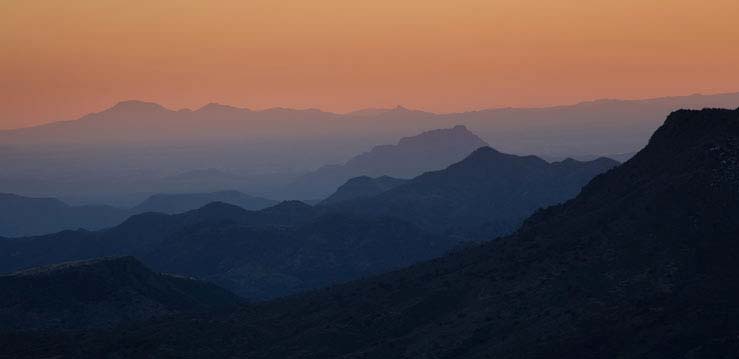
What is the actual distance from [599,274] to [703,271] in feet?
32.4

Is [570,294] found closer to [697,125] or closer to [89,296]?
[697,125]

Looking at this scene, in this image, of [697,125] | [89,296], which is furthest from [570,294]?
[89,296]

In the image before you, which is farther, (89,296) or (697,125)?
(89,296)

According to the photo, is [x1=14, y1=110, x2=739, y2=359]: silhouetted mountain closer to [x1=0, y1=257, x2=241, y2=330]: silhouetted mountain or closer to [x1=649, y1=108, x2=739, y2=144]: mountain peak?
[x1=649, y1=108, x2=739, y2=144]: mountain peak

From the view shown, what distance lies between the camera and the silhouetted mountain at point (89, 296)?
148 metres

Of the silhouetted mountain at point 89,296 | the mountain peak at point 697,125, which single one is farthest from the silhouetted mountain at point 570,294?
the silhouetted mountain at point 89,296

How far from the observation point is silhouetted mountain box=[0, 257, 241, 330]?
14850 centimetres

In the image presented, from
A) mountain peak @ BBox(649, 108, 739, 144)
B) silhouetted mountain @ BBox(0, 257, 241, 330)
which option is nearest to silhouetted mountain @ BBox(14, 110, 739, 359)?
mountain peak @ BBox(649, 108, 739, 144)

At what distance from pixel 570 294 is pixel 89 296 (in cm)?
8509

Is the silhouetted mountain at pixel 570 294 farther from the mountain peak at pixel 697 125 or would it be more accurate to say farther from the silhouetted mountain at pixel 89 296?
the silhouetted mountain at pixel 89 296

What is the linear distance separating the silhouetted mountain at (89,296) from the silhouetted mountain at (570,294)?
34.9 m

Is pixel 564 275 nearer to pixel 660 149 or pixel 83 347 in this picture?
pixel 660 149

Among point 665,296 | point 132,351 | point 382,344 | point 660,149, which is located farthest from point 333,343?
point 660,149

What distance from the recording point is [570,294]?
9350cm
